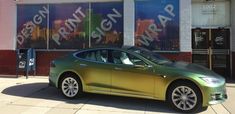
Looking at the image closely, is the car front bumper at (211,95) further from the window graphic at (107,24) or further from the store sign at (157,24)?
the window graphic at (107,24)

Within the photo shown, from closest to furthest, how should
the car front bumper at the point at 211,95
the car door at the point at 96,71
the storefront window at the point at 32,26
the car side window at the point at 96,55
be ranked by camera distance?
the car front bumper at the point at 211,95
the car door at the point at 96,71
the car side window at the point at 96,55
the storefront window at the point at 32,26

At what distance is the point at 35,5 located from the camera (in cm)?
1428

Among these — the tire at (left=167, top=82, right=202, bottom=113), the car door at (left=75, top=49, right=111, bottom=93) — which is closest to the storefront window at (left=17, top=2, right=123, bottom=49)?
the car door at (left=75, top=49, right=111, bottom=93)

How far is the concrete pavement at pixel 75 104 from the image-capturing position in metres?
8.53

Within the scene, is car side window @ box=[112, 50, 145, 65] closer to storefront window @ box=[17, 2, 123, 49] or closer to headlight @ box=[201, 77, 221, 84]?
headlight @ box=[201, 77, 221, 84]

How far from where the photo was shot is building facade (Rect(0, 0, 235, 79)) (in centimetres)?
1329

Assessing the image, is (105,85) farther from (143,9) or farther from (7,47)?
(7,47)

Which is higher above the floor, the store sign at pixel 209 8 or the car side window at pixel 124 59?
A: the store sign at pixel 209 8

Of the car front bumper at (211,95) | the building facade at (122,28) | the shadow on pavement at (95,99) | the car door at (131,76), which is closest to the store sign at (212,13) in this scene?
the building facade at (122,28)

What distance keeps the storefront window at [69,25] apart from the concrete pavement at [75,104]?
10.9 feet

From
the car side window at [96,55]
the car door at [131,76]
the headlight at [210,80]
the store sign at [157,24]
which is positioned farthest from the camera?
the store sign at [157,24]

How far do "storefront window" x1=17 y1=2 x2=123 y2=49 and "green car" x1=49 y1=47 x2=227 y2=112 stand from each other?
13.0 ft

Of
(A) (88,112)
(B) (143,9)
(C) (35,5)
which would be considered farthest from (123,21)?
(A) (88,112)

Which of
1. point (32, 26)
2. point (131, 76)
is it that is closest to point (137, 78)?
point (131, 76)
